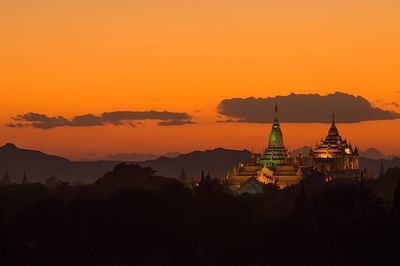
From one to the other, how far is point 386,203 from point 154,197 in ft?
83.9

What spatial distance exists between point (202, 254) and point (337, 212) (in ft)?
83.6

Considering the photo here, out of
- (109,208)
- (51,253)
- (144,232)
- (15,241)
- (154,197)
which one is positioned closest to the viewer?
(15,241)

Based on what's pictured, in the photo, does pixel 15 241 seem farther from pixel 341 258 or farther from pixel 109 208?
pixel 109 208

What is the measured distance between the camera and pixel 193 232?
5094 inches

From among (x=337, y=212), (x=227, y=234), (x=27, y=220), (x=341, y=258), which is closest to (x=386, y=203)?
(x=337, y=212)

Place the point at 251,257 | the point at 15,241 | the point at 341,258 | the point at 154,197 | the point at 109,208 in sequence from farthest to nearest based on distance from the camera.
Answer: the point at 154,197 → the point at 109,208 → the point at 251,257 → the point at 15,241 → the point at 341,258

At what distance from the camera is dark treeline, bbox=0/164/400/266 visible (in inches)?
3718

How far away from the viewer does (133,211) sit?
443 feet

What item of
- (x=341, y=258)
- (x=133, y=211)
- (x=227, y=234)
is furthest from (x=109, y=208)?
Answer: (x=341, y=258)

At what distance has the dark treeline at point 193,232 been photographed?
94.4 meters

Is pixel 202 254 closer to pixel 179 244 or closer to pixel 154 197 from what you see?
pixel 179 244

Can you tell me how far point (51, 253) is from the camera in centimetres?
10569

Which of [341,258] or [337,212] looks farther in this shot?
[337,212]

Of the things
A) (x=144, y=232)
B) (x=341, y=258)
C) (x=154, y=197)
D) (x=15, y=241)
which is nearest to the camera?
(x=341, y=258)
